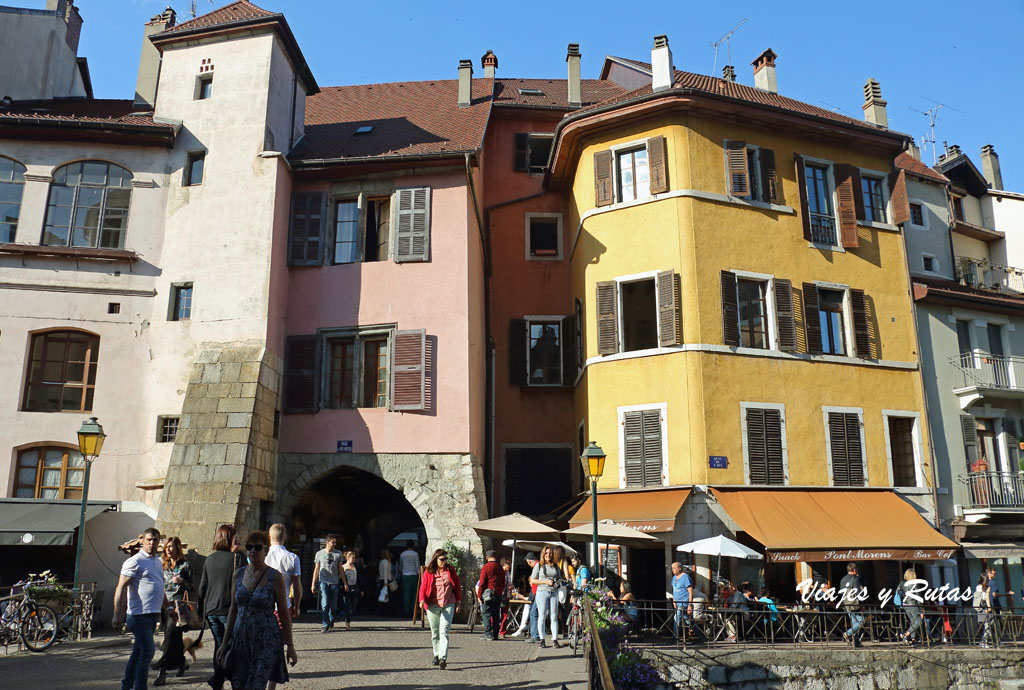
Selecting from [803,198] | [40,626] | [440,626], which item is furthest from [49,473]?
[803,198]

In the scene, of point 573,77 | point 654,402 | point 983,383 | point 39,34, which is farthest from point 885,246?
point 39,34

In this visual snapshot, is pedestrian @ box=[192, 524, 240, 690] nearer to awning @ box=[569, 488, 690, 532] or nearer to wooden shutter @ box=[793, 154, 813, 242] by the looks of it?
awning @ box=[569, 488, 690, 532]

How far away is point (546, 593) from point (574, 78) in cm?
1712

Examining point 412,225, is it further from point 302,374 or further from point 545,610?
point 545,610

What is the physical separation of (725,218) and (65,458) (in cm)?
1511

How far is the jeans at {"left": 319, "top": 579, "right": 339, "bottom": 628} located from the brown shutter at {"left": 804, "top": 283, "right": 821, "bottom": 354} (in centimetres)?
1139

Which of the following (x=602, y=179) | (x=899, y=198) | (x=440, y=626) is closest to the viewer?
(x=440, y=626)

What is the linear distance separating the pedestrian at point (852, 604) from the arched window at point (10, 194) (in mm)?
18928

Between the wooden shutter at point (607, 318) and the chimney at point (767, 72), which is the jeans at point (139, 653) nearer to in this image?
the wooden shutter at point (607, 318)

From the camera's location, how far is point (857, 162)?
21266 mm

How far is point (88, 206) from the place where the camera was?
19578mm

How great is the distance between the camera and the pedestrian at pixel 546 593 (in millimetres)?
13258

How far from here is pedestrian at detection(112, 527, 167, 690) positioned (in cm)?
782

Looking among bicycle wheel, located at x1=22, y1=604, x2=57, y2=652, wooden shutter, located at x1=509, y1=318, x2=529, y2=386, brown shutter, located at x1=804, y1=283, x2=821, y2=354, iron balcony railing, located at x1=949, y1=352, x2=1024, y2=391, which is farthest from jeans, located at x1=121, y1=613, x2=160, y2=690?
iron balcony railing, located at x1=949, y1=352, x2=1024, y2=391
